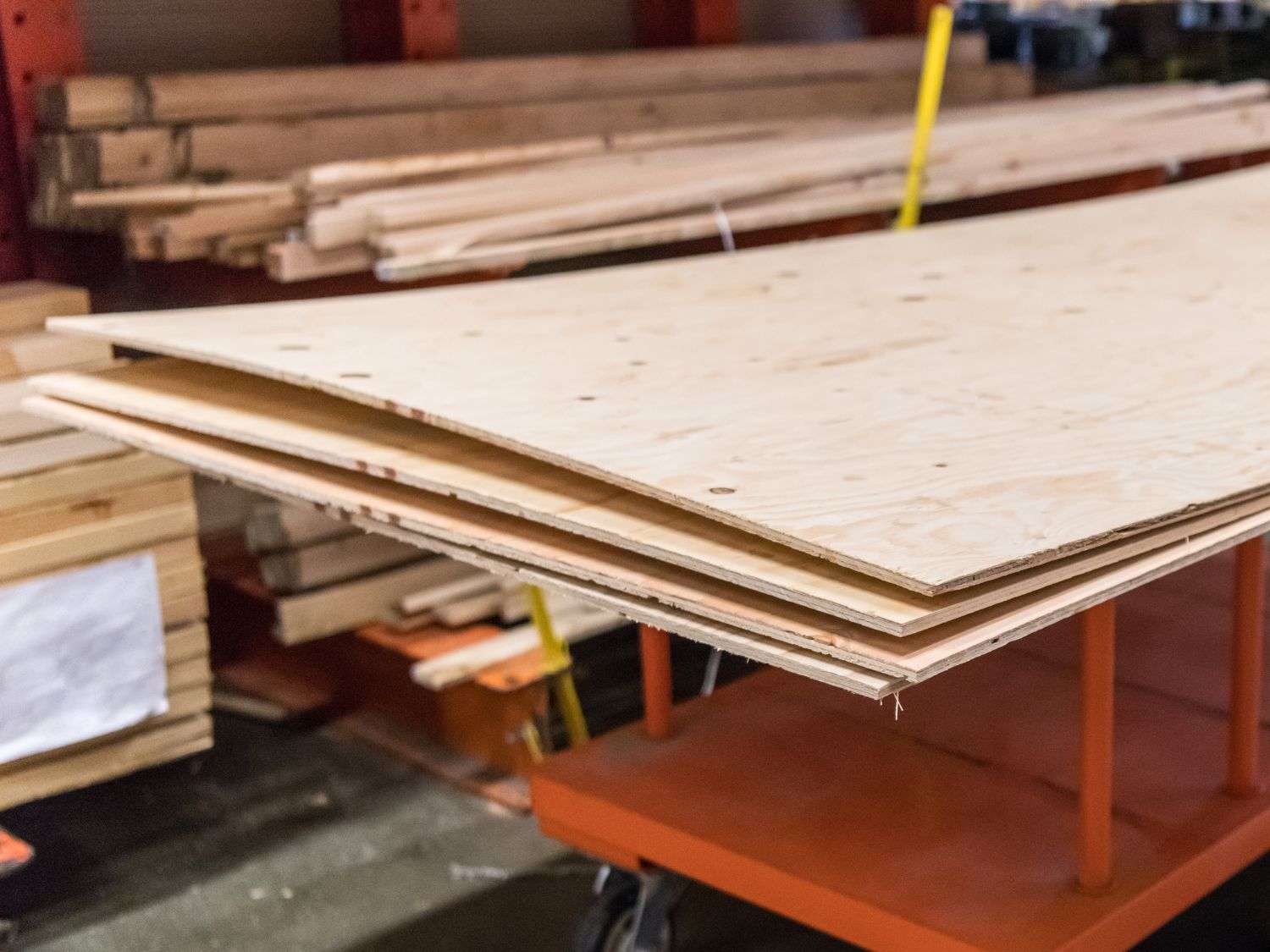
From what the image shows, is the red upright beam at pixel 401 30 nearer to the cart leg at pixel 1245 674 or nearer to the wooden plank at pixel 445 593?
the wooden plank at pixel 445 593

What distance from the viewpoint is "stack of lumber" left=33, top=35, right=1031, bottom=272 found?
3.28 m

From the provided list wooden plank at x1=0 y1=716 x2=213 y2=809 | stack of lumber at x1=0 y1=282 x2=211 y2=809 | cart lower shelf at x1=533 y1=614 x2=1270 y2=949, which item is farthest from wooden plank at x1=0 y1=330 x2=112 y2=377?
cart lower shelf at x1=533 y1=614 x2=1270 y2=949

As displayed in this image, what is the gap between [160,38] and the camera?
4.15 meters

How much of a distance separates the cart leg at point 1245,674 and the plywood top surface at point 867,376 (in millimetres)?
288

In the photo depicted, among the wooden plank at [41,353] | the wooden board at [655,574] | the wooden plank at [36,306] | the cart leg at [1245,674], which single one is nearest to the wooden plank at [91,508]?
the wooden plank at [41,353]

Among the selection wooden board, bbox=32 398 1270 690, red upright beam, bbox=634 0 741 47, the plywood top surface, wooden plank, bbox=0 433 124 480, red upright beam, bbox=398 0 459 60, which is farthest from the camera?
red upright beam, bbox=634 0 741 47

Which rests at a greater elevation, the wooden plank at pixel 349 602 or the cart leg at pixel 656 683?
the cart leg at pixel 656 683

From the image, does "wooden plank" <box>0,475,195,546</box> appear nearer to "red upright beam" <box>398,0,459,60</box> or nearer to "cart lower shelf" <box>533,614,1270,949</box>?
"cart lower shelf" <box>533,614,1270,949</box>

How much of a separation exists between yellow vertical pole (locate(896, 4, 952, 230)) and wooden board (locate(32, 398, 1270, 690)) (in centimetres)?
196

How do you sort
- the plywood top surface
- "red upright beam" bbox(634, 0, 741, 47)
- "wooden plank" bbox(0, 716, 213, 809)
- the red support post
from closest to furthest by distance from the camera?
the plywood top surface < "wooden plank" bbox(0, 716, 213, 809) < the red support post < "red upright beam" bbox(634, 0, 741, 47)

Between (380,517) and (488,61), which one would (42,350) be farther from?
(488,61)

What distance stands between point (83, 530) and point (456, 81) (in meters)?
1.76

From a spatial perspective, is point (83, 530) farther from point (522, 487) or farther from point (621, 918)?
point (522, 487)

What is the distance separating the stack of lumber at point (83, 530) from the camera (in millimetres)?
2773
